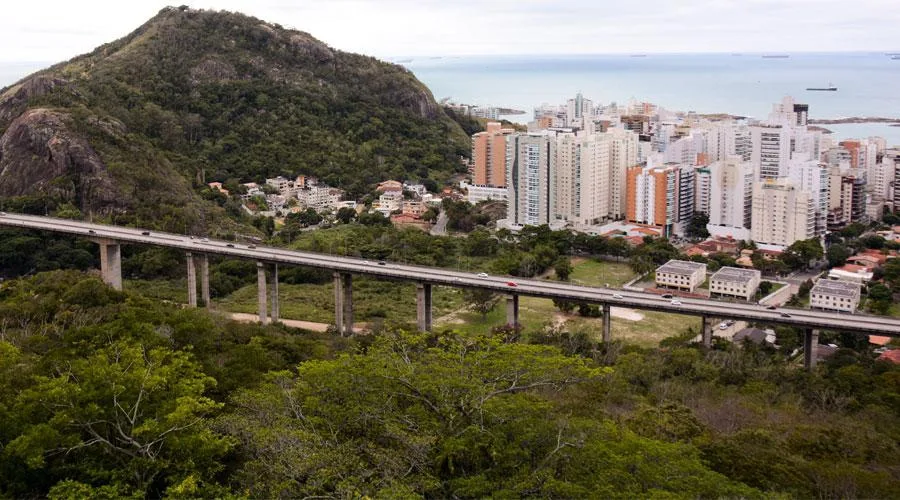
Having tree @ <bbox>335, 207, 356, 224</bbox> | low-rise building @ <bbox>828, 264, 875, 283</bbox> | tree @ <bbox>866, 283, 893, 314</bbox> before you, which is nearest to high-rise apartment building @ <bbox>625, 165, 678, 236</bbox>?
low-rise building @ <bbox>828, 264, 875, 283</bbox>

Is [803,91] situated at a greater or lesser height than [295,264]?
greater

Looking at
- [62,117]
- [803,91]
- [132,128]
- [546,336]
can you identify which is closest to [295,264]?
[546,336]

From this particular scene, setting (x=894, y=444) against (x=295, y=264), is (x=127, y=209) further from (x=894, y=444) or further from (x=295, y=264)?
(x=894, y=444)

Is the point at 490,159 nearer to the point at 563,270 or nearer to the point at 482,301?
the point at 563,270

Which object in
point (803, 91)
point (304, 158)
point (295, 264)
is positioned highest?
point (803, 91)

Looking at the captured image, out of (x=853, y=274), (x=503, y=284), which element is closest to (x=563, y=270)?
(x=503, y=284)

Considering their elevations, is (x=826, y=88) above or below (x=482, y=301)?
above

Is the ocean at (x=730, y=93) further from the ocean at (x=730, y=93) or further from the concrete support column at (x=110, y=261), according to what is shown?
the concrete support column at (x=110, y=261)

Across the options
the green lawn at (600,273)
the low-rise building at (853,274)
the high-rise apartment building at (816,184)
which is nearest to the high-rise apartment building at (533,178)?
the green lawn at (600,273)
